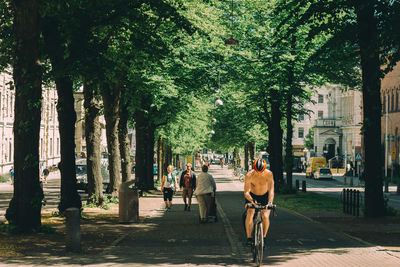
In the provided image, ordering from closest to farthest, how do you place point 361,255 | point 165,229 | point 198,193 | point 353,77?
point 361,255 → point 165,229 → point 198,193 → point 353,77

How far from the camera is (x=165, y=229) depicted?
55.7ft

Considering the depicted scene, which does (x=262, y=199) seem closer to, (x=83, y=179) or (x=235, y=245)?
(x=235, y=245)

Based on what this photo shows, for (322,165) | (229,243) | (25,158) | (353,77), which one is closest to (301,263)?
(229,243)

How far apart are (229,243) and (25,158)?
474 centimetres

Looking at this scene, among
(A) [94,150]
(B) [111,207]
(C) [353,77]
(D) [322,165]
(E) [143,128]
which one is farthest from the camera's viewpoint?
(D) [322,165]

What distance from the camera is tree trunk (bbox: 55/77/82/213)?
59.9 ft

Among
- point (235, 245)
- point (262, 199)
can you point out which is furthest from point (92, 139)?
point (262, 199)

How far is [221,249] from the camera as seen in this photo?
495 inches

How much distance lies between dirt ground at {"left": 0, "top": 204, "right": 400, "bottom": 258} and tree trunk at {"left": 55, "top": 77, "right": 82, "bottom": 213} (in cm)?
99

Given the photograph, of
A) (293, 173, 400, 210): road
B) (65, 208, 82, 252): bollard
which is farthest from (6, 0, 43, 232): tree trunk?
(293, 173, 400, 210): road

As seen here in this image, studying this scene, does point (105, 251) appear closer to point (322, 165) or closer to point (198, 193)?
point (198, 193)

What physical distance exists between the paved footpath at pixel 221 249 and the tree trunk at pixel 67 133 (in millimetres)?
2150

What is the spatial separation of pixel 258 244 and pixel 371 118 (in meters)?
10.2

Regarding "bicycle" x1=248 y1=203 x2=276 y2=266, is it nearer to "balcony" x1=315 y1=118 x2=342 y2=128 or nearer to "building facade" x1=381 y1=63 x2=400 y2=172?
"building facade" x1=381 y1=63 x2=400 y2=172
